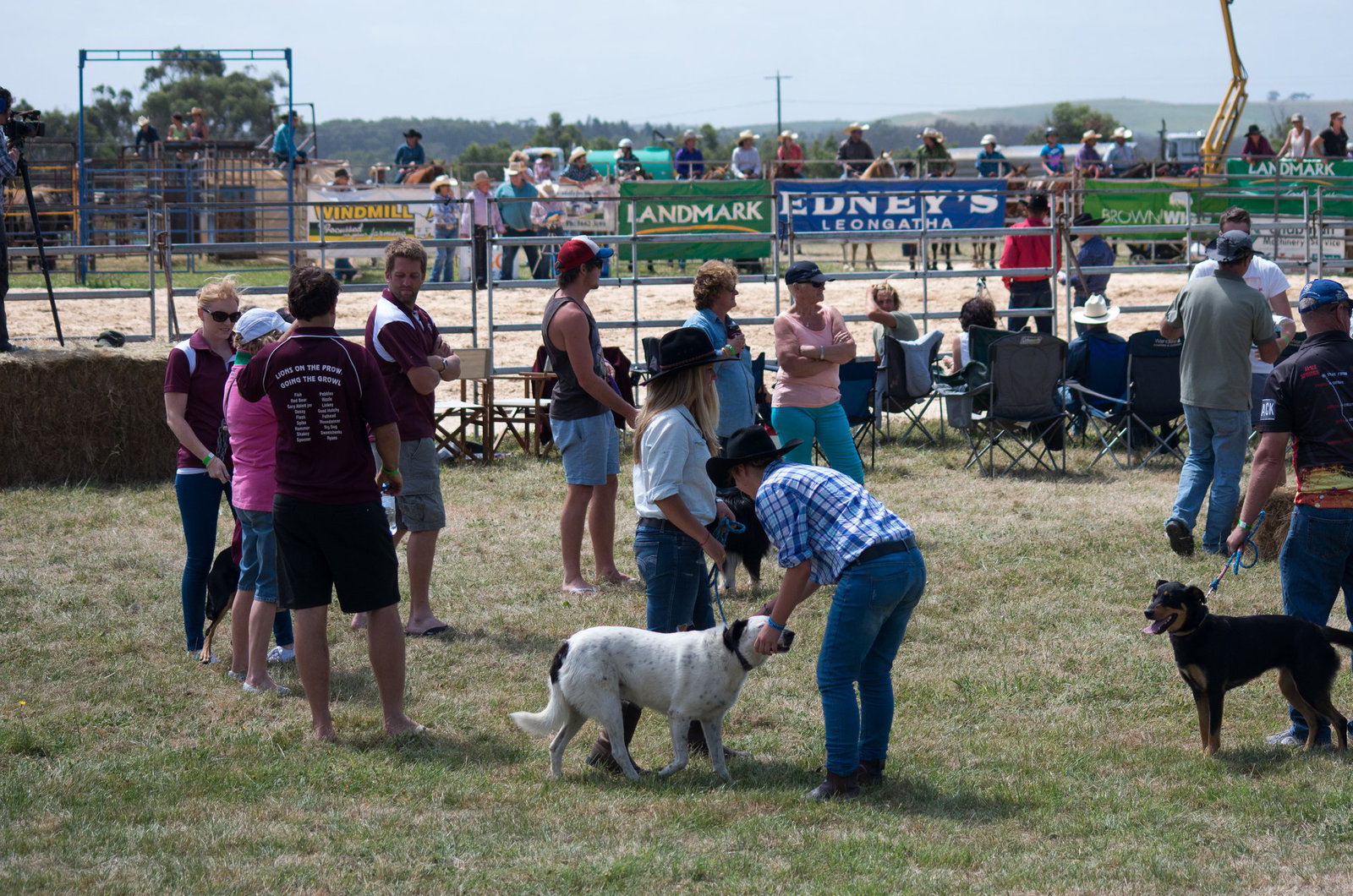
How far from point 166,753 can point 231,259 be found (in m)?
22.3

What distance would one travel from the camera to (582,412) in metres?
6.67

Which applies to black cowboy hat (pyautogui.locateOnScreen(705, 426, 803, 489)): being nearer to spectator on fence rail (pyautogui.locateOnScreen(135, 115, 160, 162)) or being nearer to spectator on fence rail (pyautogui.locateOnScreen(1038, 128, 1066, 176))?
spectator on fence rail (pyautogui.locateOnScreen(1038, 128, 1066, 176))

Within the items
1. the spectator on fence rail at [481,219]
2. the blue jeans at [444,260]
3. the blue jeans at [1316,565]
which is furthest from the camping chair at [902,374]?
the blue jeans at [1316,565]

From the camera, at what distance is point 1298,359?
473 centimetres

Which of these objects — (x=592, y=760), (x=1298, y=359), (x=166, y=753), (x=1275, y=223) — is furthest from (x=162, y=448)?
(x=1275, y=223)

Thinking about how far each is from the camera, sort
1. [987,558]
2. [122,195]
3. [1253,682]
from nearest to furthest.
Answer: [1253,682] → [987,558] → [122,195]

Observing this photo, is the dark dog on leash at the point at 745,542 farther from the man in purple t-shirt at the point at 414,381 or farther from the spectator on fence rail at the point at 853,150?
the spectator on fence rail at the point at 853,150

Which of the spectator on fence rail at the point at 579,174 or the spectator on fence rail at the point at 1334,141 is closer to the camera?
the spectator on fence rail at the point at 579,174

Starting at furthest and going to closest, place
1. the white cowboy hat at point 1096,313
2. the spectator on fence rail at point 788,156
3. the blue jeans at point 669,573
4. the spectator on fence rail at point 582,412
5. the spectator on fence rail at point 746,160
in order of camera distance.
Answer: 1. the spectator on fence rail at point 746,160
2. the spectator on fence rail at point 788,156
3. the white cowboy hat at point 1096,313
4. the spectator on fence rail at point 582,412
5. the blue jeans at point 669,573

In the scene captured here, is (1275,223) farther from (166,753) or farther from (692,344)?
(166,753)

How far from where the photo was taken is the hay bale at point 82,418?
388 inches

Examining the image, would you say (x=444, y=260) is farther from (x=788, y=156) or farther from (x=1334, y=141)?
(x=1334, y=141)

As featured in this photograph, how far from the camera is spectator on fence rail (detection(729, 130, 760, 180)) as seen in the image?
22.7m

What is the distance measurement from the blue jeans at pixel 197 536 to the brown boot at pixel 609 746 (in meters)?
2.27
